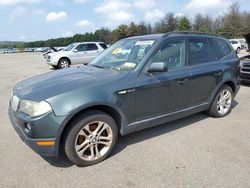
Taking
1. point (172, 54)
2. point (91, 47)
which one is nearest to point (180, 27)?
point (91, 47)

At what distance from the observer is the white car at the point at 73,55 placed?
14.9m

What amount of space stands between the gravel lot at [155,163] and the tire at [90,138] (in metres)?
0.14

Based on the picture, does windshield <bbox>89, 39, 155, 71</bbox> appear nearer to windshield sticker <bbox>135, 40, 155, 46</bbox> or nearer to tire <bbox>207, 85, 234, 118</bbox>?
windshield sticker <bbox>135, 40, 155, 46</bbox>

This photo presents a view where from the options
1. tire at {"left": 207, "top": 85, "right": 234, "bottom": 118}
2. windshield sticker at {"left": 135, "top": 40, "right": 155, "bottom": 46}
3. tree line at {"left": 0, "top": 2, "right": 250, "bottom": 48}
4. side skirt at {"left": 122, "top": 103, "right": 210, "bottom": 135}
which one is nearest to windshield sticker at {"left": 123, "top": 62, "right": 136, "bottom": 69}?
windshield sticker at {"left": 135, "top": 40, "right": 155, "bottom": 46}

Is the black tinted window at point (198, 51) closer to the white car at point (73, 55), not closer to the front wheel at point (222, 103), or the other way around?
the front wheel at point (222, 103)

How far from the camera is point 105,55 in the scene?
4664 millimetres

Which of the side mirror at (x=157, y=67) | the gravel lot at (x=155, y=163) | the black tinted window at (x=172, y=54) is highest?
the black tinted window at (x=172, y=54)

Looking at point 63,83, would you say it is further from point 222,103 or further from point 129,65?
point 222,103

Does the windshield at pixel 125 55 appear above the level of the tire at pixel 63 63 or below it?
above

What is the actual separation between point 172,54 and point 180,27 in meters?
66.8

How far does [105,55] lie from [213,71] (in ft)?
6.76

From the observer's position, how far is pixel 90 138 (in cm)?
332

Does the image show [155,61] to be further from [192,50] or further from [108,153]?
[108,153]

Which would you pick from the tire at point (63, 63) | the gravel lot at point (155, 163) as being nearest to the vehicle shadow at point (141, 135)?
the gravel lot at point (155, 163)
